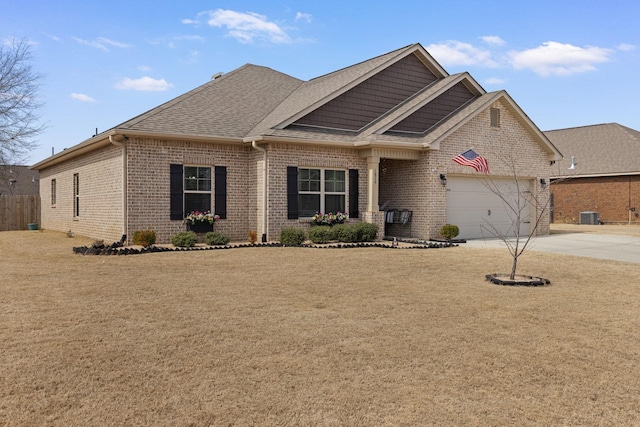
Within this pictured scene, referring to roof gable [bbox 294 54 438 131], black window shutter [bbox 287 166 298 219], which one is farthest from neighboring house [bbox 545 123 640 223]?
black window shutter [bbox 287 166 298 219]

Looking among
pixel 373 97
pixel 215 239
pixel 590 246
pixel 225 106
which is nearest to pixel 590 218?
pixel 590 246

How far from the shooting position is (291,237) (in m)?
14.4

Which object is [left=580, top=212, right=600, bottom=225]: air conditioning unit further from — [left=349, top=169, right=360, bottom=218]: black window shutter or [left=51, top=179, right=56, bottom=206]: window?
[left=51, top=179, right=56, bottom=206]: window

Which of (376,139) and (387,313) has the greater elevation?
(376,139)

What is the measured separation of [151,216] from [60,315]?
8529mm

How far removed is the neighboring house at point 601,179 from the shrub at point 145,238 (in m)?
22.3

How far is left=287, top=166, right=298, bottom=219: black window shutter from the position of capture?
51.0 ft

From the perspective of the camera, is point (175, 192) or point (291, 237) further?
point (175, 192)

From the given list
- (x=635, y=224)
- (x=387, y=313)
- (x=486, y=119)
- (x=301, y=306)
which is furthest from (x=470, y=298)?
(x=635, y=224)

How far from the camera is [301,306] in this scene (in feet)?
22.9

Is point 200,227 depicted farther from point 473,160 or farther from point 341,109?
point 473,160

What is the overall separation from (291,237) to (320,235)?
1.03 meters

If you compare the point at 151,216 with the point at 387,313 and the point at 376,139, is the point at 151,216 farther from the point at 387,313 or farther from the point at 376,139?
the point at 387,313

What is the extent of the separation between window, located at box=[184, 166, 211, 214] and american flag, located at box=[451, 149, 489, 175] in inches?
334
